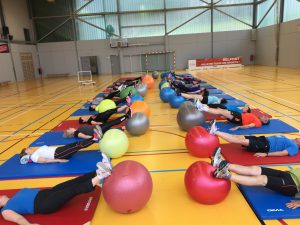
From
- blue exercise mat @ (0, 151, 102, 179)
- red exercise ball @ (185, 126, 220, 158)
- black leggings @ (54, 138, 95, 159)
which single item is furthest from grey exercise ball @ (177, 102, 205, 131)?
black leggings @ (54, 138, 95, 159)

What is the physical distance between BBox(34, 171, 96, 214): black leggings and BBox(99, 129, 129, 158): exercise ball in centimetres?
111

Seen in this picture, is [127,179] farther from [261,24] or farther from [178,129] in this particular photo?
[261,24]

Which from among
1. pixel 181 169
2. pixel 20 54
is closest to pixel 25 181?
pixel 181 169

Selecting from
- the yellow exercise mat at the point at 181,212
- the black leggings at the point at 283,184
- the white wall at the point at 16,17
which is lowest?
the yellow exercise mat at the point at 181,212

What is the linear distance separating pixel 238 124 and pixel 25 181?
12.4 feet

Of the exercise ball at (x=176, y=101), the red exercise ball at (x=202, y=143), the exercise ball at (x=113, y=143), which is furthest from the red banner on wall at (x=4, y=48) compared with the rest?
the red exercise ball at (x=202, y=143)

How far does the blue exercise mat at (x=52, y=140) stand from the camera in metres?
4.72

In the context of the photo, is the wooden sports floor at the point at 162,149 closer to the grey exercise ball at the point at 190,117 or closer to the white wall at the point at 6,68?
the grey exercise ball at the point at 190,117

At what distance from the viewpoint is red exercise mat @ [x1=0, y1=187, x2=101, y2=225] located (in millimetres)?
2465

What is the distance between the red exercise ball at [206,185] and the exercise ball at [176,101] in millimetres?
4204

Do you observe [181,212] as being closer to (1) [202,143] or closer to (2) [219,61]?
(1) [202,143]

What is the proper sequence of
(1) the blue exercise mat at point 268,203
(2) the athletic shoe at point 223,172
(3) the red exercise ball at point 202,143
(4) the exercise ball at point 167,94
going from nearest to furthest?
(1) the blue exercise mat at point 268,203 < (2) the athletic shoe at point 223,172 < (3) the red exercise ball at point 202,143 < (4) the exercise ball at point 167,94

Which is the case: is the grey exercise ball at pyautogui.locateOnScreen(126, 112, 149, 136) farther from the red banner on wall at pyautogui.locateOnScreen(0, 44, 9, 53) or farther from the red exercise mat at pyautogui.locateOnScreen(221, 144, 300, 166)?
the red banner on wall at pyautogui.locateOnScreen(0, 44, 9, 53)

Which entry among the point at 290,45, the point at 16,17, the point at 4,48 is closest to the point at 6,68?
the point at 4,48
